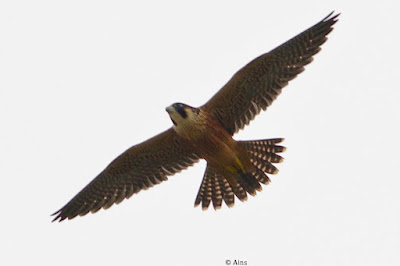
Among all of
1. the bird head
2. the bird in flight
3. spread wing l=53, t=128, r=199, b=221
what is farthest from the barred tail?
the bird head

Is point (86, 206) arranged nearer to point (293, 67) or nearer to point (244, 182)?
point (244, 182)

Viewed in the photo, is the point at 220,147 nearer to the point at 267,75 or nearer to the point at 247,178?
the point at 247,178

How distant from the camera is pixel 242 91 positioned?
15.1 meters

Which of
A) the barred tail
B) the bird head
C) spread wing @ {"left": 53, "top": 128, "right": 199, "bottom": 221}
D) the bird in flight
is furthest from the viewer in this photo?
spread wing @ {"left": 53, "top": 128, "right": 199, "bottom": 221}

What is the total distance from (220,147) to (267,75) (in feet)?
4.69

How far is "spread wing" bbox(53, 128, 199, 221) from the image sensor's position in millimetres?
15883

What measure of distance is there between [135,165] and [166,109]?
5.04ft

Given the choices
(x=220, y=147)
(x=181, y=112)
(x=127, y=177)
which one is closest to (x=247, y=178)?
(x=220, y=147)

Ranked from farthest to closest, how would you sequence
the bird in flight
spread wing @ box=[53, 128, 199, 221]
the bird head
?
spread wing @ box=[53, 128, 199, 221] → the bird in flight → the bird head

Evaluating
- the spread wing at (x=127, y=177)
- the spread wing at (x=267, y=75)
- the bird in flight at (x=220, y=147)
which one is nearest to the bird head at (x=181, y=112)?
the bird in flight at (x=220, y=147)

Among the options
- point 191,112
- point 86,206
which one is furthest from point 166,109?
point 86,206

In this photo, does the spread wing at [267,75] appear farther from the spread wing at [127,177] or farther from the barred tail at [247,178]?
the spread wing at [127,177]

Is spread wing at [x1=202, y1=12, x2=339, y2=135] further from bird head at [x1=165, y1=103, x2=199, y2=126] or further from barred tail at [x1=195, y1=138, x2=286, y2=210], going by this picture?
barred tail at [x1=195, y1=138, x2=286, y2=210]

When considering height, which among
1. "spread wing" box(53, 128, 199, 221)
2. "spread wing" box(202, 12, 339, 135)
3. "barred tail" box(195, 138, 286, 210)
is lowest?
"barred tail" box(195, 138, 286, 210)
